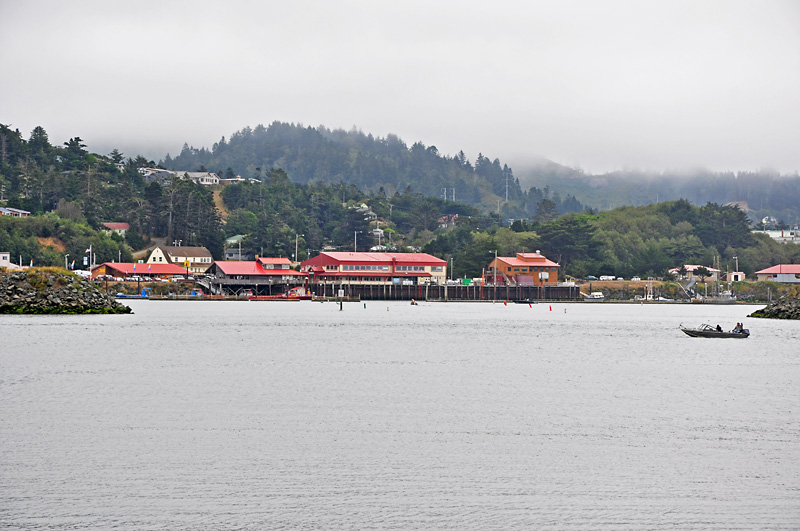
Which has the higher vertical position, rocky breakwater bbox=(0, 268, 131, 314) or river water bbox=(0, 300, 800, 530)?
rocky breakwater bbox=(0, 268, 131, 314)

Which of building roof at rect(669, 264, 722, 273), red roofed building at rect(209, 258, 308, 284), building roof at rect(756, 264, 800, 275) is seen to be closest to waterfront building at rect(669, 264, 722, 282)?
building roof at rect(669, 264, 722, 273)

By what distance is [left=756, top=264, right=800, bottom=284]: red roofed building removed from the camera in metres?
150

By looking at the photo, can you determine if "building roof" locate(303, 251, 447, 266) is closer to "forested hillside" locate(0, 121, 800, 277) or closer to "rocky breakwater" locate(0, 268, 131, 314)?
"forested hillside" locate(0, 121, 800, 277)

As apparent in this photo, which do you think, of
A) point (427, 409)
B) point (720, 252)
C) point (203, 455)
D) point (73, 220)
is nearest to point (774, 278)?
point (720, 252)

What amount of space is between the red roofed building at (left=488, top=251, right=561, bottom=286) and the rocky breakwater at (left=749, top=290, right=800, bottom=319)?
50.0m

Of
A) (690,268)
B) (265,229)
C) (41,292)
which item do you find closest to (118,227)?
(265,229)

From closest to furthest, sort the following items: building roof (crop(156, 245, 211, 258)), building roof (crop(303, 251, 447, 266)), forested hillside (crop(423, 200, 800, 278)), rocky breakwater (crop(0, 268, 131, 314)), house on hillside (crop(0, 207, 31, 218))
Answer: rocky breakwater (crop(0, 268, 131, 314))
building roof (crop(303, 251, 447, 266))
house on hillside (crop(0, 207, 31, 218))
building roof (crop(156, 245, 211, 258))
forested hillside (crop(423, 200, 800, 278))

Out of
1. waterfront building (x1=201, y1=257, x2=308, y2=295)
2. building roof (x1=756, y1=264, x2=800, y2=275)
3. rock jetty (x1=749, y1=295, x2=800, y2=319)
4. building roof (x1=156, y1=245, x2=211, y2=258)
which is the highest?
building roof (x1=156, y1=245, x2=211, y2=258)

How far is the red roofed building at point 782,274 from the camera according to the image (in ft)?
494

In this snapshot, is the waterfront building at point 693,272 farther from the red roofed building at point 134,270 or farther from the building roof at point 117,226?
the building roof at point 117,226

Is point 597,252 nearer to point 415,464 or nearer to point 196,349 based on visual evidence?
point 196,349

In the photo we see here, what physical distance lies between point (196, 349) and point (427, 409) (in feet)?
77.5

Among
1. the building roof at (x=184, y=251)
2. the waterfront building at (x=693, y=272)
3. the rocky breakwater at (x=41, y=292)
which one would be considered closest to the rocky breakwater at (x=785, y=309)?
the waterfront building at (x=693, y=272)

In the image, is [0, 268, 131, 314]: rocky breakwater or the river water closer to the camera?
the river water
